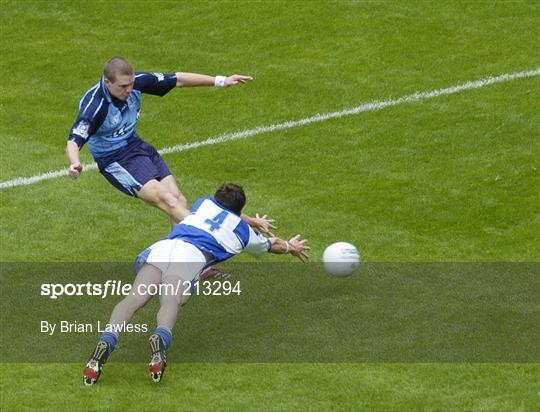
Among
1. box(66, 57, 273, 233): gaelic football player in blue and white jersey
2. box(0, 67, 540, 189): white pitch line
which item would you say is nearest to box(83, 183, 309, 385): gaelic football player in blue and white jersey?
box(66, 57, 273, 233): gaelic football player in blue and white jersey

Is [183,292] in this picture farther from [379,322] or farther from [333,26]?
[333,26]

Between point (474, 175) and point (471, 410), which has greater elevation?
point (471, 410)

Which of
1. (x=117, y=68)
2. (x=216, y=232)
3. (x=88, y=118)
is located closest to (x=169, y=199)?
(x=88, y=118)

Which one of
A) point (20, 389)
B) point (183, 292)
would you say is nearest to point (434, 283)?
point (183, 292)

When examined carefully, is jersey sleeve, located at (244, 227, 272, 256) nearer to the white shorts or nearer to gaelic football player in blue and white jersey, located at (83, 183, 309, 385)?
Answer: gaelic football player in blue and white jersey, located at (83, 183, 309, 385)

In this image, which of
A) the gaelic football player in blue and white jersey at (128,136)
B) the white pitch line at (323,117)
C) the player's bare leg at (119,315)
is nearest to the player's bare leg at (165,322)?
the player's bare leg at (119,315)

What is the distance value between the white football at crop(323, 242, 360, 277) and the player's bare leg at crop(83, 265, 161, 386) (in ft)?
6.79

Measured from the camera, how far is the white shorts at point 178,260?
40.2 ft

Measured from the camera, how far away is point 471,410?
429 inches

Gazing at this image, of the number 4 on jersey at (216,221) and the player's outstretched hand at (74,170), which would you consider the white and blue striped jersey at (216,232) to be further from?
the player's outstretched hand at (74,170)

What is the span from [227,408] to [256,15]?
11873mm

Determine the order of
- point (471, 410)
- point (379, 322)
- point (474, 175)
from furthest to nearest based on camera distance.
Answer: point (474, 175) → point (379, 322) → point (471, 410)

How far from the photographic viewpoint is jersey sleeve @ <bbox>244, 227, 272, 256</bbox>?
41.8ft

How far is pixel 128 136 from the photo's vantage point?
14.4 m
